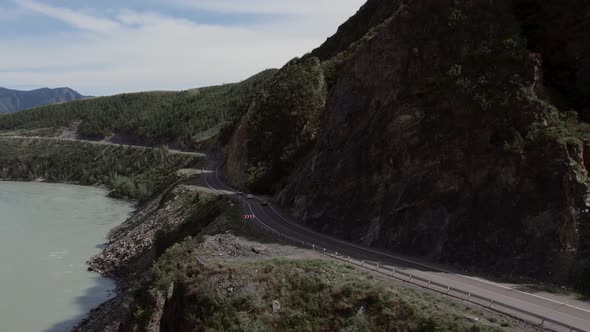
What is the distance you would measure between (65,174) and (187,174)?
151ft

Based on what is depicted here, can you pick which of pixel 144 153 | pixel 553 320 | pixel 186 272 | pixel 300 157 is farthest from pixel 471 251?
pixel 144 153

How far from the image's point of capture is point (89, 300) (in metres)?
30.6

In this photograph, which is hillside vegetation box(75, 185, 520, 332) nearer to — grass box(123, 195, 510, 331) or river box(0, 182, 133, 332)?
grass box(123, 195, 510, 331)

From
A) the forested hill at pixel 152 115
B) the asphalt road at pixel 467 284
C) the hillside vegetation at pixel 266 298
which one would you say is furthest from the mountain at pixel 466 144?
the forested hill at pixel 152 115

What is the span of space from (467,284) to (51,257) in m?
33.3

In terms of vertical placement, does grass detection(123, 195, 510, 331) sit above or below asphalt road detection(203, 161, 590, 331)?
below

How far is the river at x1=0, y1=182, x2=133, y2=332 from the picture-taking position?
28516 millimetres

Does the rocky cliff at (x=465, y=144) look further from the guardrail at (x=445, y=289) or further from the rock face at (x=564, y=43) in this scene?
the guardrail at (x=445, y=289)

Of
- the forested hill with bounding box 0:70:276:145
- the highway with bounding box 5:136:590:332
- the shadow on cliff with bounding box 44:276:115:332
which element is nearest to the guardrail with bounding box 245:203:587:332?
the highway with bounding box 5:136:590:332

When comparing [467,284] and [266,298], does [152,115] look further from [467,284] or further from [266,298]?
[467,284]

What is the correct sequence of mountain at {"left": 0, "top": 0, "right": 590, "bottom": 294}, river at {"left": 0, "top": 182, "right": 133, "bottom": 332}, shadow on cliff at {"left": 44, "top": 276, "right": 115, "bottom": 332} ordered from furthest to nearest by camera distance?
river at {"left": 0, "top": 182, "right": 133, "bottom": 332} → shadow on cliff at {"left": 44, "top": 276, "right": 115, "bottom": 332} → mountain at {"left": 0, "top": 0, "right": 590, "bottom": 294}

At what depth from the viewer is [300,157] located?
40.1m

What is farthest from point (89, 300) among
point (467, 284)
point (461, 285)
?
point (467, 284)

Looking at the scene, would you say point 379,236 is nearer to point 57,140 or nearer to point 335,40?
point 335,40
